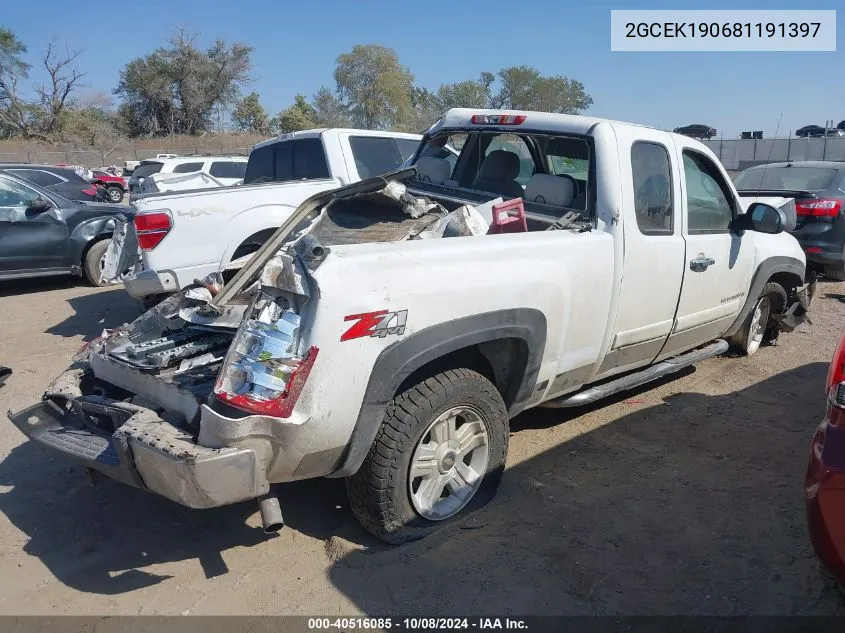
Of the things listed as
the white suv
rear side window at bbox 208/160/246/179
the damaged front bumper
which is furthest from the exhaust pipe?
rear side window at bbox 208/160/246/179

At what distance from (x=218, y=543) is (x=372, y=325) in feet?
4.84

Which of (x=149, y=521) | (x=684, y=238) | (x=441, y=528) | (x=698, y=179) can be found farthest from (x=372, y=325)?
(x=698, y=179)

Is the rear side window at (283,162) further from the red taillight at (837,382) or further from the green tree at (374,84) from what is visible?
the green tree at (374,84)

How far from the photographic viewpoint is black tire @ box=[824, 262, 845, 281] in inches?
330

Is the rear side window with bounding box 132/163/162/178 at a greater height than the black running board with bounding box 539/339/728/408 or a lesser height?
greater

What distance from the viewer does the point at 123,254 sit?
254 inches

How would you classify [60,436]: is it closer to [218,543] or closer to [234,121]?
[218,543]

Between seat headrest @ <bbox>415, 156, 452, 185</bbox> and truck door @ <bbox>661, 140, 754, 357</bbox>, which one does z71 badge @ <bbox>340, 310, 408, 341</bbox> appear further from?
seat headrest @ <bbox>415, 156, 452, 185</bbox>

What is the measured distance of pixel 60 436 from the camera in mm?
3197

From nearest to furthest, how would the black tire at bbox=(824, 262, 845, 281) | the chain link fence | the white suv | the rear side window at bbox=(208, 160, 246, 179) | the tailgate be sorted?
the tailgate < the black tire at bbox=(824, 262, 845, 281) < the white suv < the rear side window at bbox=(208, 160, 246, 179) < the chain link fence

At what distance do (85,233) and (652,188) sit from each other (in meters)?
8.03

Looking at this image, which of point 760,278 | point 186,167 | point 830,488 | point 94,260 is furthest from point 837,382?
point 186,167

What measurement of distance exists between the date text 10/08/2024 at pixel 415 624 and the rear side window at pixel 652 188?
7.64 feet

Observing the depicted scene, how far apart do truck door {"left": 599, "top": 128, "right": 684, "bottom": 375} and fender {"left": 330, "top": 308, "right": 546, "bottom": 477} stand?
894 mm
